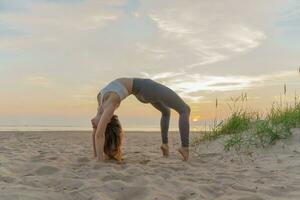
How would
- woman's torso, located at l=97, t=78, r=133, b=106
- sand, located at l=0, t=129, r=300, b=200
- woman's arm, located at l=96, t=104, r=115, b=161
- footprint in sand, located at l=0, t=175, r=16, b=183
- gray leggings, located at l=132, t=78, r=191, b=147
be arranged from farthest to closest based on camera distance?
gray leggings, located at l=132, t=78, r=191, b=147
woman's torso, located at l=97, t=78, r=133, b=106
woman's arm, located at l=96, t=104, r=115, b=161
footprint in sand, located at l=0, t=175, r=16, b=183
sand, located at l=0, t=129, r=300, b=200

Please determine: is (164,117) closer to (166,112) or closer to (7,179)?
(166,112)

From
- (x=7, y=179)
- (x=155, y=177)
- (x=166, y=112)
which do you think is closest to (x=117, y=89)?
(x=166, y=112)

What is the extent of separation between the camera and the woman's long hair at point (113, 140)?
599cm

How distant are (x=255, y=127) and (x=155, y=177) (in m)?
3.58

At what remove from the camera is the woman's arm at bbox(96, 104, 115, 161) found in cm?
566

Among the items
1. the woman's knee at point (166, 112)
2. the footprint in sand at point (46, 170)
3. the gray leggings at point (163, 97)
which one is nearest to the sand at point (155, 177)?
the footprint in sand at point (46, 170)

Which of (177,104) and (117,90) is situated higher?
(117,90)

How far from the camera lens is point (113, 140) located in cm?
601

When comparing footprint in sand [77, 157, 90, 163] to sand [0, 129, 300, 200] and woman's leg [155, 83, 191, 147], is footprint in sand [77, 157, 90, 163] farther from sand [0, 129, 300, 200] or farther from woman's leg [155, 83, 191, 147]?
woman's leg [155, 83, 191, 147]

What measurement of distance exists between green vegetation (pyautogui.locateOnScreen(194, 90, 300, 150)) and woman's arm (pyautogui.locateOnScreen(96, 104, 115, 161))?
7.44ft

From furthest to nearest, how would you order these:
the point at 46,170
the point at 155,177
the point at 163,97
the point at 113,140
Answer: the point at 163,97 < the point at 113,140 < the point at 46,170 < the point at 155,177

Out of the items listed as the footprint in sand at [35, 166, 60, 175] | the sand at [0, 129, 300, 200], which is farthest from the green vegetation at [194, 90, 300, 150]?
the footprint in sand at [35, 166, 60, 175]

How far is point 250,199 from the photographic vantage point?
12.5ft

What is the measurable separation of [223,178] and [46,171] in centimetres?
186
